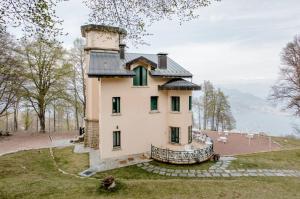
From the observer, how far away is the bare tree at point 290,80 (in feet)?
91.9

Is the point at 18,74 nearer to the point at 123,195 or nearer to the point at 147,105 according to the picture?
the point at 147,105

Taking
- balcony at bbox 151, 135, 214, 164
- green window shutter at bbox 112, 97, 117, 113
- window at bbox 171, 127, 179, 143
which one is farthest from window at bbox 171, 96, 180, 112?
green window shutter at bbox 112, 97, 117, 113

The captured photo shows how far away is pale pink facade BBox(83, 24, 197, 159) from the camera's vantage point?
725 inches

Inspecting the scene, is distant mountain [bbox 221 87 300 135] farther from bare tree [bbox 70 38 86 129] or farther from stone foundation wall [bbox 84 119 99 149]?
stone foundation wall [bbox 84 119 99 149]

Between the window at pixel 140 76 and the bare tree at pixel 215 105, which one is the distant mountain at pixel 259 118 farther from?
the window at pixel 140 76

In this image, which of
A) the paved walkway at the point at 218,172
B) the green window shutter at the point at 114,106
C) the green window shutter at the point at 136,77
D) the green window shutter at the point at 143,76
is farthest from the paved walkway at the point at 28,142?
the paved walkway at the point at 218,172

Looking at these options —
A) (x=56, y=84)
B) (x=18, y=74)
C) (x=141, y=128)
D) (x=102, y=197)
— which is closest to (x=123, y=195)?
(x=102, y=197)

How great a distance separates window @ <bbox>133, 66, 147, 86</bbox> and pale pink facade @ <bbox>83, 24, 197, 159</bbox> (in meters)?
0.30

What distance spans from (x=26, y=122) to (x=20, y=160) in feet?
66.8

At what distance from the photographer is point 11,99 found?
26797 millimetres

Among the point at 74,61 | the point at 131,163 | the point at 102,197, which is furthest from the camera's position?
the point at 74,61

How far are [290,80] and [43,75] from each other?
29.8 m

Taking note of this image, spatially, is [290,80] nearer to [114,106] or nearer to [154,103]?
[154,103]

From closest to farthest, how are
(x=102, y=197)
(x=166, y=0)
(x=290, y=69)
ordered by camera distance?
(x=166, y=0) < (x=102, y=197) < (x=290, y=69)
